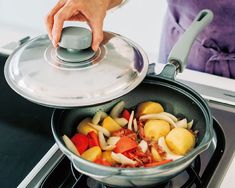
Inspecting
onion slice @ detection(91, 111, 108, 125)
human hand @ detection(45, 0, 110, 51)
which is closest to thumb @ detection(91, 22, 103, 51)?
human hand @ detection(45, 0, 110, 51)

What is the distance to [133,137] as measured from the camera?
0.58 meters

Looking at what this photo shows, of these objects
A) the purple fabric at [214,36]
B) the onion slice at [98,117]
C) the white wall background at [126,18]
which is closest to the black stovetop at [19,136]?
the onion slice at [98,117]

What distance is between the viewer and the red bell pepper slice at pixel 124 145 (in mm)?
546

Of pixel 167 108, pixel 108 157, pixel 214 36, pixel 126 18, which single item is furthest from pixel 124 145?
pixel 126 18

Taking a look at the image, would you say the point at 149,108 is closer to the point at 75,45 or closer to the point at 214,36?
the point at 75,45

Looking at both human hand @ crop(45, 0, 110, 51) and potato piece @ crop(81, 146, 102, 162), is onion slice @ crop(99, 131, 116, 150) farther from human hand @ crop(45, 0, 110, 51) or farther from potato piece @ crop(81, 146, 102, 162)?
human hand @ crop(45, 0, 110, 51)

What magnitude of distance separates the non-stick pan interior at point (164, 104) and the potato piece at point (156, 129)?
50 millimetres

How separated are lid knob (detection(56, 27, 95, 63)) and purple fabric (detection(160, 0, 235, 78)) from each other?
0.37 meters

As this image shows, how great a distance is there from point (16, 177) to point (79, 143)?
0.11 m

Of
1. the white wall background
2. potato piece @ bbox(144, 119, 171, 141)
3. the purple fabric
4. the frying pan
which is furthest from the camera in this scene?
the white wall background

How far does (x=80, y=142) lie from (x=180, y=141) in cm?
14

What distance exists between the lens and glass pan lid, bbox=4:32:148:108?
48 cm

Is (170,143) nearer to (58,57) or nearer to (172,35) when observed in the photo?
(58,57)

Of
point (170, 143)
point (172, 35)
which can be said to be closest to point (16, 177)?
point (170, 143)
